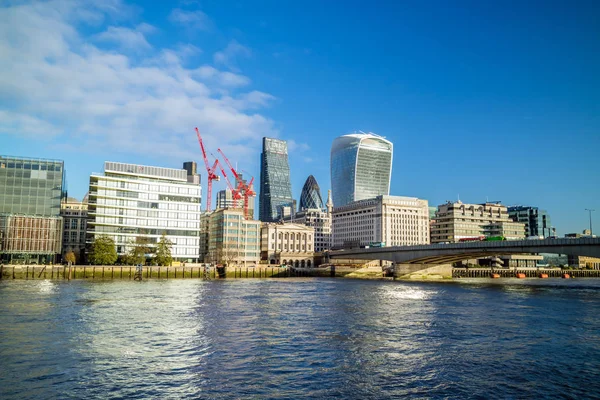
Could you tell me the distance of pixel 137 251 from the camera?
493 feet

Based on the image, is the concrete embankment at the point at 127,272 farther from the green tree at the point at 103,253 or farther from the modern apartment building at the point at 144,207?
the modern apartment building at the point at 144,207

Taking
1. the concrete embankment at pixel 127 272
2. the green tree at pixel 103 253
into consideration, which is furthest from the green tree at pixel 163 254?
the green tree at pixel 103 253

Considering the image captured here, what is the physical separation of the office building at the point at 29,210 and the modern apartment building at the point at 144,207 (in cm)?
1170

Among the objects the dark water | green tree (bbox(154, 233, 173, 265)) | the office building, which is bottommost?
the dark water

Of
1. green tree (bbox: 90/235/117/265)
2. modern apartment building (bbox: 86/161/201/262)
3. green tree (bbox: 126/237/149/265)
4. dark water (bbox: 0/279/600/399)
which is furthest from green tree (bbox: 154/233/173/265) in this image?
dark water (bbox: 0/279/600/399)

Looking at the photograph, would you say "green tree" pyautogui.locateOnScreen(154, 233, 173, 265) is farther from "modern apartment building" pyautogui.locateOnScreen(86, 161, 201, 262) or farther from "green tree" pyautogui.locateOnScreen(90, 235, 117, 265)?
"modern apartment building" pyautogui.locateOnScreen(86, 161, 201, 262)

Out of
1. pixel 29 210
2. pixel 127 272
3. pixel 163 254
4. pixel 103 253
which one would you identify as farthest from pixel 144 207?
pixel 127 272

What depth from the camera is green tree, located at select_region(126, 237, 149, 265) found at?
150500 millimetres

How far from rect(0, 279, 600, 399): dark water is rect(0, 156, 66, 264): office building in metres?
103

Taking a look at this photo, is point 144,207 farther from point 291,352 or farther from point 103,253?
point 291,352

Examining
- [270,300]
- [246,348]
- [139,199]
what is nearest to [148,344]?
[246,348]

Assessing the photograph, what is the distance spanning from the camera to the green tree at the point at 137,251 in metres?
150

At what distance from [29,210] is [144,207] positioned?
35.3 m

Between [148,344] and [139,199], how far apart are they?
144 m
